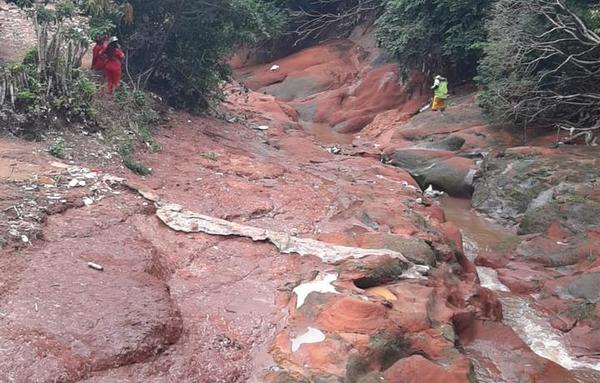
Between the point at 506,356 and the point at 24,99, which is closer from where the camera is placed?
the point at 506,356

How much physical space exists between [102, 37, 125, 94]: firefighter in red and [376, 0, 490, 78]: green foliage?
338 inches


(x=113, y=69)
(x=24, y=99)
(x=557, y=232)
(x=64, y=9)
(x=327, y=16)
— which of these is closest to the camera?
(x=24, y=99)

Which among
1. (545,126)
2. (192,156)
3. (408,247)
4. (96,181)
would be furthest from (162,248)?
(545,126)

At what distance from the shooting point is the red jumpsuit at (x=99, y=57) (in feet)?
39.0

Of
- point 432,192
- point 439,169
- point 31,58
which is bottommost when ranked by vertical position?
point 432,192

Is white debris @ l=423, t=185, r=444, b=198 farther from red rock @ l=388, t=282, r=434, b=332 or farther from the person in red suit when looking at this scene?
the person in red suit

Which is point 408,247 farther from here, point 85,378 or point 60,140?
point 60,140

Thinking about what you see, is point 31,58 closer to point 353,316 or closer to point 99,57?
point 99,57

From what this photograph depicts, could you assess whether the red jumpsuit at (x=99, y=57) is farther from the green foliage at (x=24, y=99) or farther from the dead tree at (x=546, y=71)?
the dead tree at (x=546, y=71)

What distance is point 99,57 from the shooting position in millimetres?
11938

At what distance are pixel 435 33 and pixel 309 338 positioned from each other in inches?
546

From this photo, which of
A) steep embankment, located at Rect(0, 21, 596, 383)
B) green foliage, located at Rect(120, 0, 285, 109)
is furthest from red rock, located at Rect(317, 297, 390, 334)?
green foliage, located at Rect(120, 0, 285, 109)

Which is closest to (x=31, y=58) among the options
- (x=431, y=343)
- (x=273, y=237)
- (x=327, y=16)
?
(x=273, y=237)

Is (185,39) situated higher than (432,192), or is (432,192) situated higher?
(185,39)
